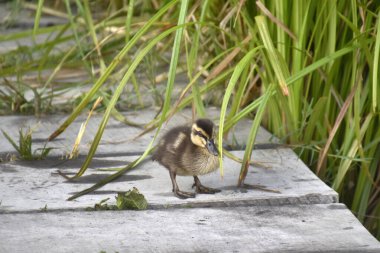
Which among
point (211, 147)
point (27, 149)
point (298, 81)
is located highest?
point (298, 81)

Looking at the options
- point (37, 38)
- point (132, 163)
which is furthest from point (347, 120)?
point (37, 38)

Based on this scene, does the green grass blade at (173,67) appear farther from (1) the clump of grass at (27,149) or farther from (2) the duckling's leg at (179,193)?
(1) the clump of grass at (27,149)

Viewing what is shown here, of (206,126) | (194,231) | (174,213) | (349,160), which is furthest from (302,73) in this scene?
(194,231)

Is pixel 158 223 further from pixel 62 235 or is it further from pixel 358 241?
pixel 358 241

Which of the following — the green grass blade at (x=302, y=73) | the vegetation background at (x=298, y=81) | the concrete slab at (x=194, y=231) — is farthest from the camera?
the green grass blade at (x=302, y=73)

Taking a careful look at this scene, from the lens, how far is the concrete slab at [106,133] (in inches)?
182

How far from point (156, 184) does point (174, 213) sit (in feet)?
1.38

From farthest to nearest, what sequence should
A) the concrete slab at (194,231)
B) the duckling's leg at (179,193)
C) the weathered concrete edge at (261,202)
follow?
1. the duckling's leg at (179,193)
2. the weathered concrete edge at (261,202)
3. the concrete slab at (194,231)

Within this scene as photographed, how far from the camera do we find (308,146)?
4.41m

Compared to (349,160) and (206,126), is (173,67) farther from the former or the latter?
(349,160)

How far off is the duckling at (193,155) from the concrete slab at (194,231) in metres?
0.26

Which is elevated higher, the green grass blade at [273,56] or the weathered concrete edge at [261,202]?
the green grass blade at [273,56]

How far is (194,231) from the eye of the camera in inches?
136

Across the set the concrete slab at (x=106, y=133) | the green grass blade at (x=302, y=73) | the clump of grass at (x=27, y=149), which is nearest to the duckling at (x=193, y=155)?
the green grass blade at (x=302, y=73)
